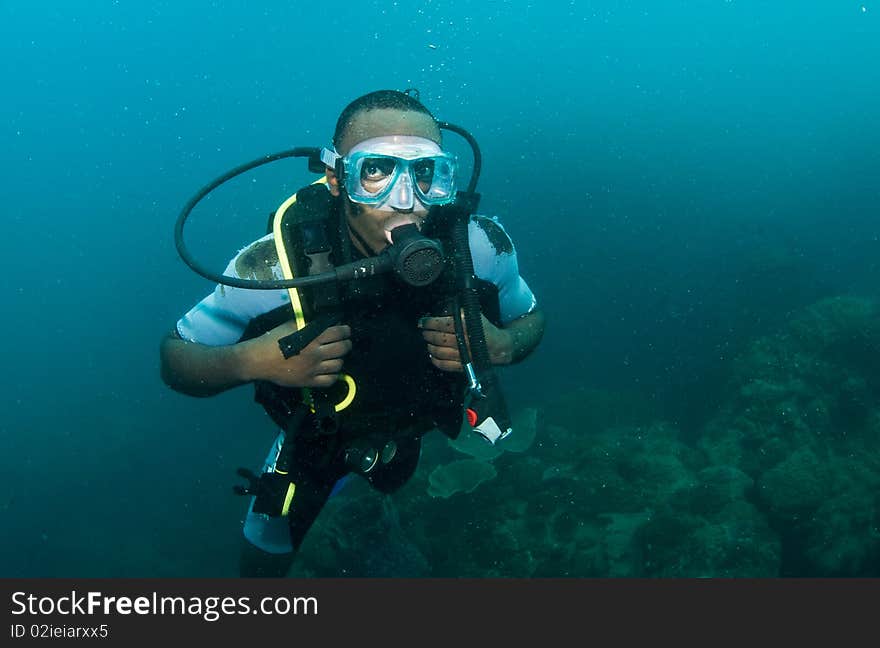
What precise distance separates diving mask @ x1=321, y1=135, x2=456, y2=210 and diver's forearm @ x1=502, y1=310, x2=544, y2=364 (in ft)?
3.06

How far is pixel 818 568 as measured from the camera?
6934 mm

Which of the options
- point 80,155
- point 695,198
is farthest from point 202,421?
point 80,155

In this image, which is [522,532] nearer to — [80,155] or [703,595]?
[703,595]

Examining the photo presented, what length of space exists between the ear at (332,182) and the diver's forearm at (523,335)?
125 cm

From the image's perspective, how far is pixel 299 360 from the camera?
8.36 ft

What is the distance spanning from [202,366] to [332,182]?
1.21m

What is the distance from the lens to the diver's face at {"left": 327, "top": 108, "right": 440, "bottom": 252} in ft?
8.67

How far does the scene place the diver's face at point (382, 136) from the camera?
2.64m

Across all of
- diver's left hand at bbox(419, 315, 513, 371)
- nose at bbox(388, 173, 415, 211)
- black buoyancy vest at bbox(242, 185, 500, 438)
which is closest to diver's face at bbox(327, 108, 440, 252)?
nose at bbox(388, 173, 415, 211)

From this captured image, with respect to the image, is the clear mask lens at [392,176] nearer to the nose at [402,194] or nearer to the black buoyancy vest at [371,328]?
the nose at [402,194]

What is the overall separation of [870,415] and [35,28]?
118 metres

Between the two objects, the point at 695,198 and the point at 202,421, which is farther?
the point at 695,198

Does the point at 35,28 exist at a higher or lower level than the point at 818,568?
higher

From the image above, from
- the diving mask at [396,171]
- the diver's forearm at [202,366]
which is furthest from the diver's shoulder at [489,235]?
the diver's forearm at [202,366]
